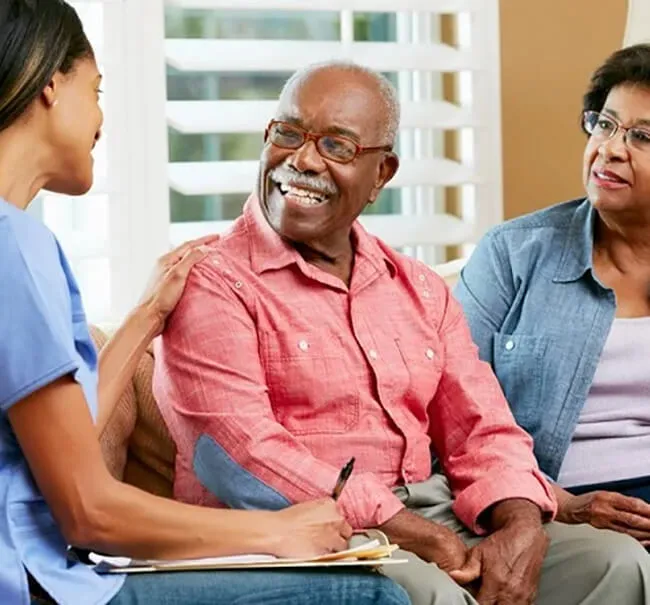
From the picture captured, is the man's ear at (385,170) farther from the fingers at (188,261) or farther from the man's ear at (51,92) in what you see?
the man's ear at (51,92)

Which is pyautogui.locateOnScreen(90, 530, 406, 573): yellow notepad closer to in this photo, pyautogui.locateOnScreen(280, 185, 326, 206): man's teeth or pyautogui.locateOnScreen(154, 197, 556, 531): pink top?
pyautogui.locateOnScreen(154, 197, 556, 531): pink top

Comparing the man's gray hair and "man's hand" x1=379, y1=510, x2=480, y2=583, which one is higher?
the man's gray hair

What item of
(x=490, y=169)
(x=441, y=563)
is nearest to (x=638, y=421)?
(x=441, y=563)

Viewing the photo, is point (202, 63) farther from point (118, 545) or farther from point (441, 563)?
point (118, 545)

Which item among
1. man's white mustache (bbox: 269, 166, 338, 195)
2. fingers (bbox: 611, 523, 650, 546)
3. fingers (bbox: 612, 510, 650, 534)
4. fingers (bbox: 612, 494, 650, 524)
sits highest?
man's white mustache (bbox: 269, 166, 338, 195)

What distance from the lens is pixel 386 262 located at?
243cm

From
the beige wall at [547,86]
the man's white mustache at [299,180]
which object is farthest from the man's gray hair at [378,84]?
the beige wall at [547,86]

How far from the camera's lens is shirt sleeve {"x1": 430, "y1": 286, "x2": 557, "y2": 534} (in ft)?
7.53

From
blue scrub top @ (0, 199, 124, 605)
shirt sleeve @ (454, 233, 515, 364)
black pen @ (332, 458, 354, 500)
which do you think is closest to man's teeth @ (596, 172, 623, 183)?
shirt sleeve @ (454, 233, 515, 364)

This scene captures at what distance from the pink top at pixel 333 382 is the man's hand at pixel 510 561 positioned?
2.4 inches

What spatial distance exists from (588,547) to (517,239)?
0.67 metres

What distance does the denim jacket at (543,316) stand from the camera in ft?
8.41

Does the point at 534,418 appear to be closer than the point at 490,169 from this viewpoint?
Yes

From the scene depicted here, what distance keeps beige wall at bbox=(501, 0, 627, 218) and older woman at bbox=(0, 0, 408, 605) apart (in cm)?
182
